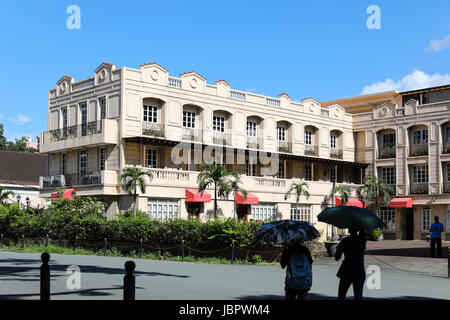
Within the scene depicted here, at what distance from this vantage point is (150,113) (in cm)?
3853

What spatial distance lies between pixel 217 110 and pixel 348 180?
14744 mm

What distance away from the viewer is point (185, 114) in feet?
132

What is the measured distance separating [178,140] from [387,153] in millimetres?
17535

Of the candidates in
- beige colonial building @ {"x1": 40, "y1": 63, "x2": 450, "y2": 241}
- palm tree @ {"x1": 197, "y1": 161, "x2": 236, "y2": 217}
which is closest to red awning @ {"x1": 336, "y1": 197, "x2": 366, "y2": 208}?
beige colonial building @ {"x1": 40, "y1": 63, "x2": 450, "y2": 241}

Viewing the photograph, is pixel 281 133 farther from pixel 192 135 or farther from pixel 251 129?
pixel 192 135

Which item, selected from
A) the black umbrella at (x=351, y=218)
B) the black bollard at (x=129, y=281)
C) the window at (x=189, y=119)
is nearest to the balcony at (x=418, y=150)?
the window at (x=189, y=119)

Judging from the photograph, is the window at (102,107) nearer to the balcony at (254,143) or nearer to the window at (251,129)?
the balcony at (254,143)

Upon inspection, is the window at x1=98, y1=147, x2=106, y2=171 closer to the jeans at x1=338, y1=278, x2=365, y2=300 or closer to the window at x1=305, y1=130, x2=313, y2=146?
the window at x1=305, y1=130, x2=313, y2=146

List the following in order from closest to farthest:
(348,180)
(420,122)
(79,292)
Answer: (79,292) < (420,122) < (348,180)

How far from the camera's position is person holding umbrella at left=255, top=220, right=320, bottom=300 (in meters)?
8.98

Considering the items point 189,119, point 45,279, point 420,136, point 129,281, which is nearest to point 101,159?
point 189,119

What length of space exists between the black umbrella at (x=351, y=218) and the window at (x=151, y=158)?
29204 mm

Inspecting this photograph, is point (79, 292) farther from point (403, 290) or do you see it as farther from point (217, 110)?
point (217, 110)
